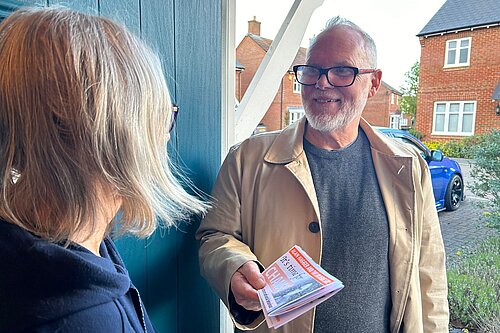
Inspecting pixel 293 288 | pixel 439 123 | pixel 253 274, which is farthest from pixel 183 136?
pixel 439 123

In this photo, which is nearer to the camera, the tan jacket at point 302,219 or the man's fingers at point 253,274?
the man's fingers at point 253,274

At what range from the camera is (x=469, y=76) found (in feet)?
4.70

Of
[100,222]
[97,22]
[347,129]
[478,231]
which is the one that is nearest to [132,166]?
[100,222]

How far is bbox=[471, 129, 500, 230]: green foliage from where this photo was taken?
159cm

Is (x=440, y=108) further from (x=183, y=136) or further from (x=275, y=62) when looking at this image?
(x=183, y=136)

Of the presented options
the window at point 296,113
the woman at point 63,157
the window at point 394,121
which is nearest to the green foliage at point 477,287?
the window at point 394,121

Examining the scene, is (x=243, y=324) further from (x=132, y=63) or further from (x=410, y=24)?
(x=410, y=24)

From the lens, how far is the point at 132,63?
1.80 ft

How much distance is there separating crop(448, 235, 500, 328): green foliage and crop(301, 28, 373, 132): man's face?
3.56 ft

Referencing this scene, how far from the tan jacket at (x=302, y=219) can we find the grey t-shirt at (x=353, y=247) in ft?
0.11

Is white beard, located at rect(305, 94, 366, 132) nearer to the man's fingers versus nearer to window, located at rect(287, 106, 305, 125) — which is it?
window, located at rect(287, 106, 305, 125)

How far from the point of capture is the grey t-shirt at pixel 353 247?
105 centimetres

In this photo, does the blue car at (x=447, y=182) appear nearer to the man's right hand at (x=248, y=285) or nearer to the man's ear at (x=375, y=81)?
the man's ear at (x=375, y=81)

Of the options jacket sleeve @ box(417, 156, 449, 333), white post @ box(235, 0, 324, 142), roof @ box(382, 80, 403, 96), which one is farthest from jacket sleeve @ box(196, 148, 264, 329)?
roof @ box(382, 80, 403, 96)
